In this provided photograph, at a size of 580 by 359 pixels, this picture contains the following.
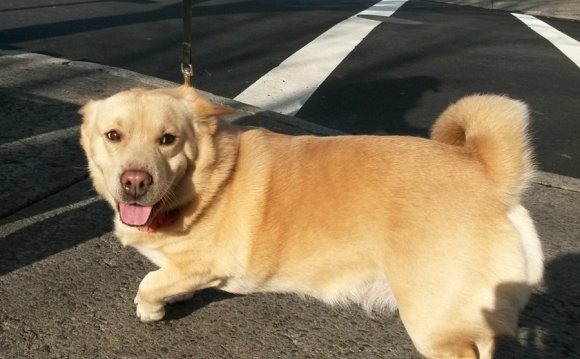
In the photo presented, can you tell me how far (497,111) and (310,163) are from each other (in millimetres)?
839

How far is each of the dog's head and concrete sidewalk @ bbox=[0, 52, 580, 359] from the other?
0.61 meters

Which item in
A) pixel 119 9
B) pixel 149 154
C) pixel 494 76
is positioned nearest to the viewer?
pixel 149 154

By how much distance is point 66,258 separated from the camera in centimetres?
312

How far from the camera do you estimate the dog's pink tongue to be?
2.40 meters

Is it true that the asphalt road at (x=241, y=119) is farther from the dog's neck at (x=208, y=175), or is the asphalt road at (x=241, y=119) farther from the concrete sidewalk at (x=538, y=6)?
the concrete sidewalk at (x=538, y=6)

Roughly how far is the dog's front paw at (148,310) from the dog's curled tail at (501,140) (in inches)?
62.3

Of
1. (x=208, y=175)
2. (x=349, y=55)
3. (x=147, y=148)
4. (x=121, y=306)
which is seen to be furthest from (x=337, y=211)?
(x=349, y=55)

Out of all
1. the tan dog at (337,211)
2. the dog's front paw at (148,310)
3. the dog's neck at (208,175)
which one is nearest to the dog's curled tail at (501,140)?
the tan dog at (337,211)

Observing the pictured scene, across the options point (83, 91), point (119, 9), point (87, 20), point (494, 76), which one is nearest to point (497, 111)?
point (83, 91)

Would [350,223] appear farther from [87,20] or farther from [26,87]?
[87,20]

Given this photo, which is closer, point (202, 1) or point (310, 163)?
point (310, 163)

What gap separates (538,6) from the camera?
14367mm

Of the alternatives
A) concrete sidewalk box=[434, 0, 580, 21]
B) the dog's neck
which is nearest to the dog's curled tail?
the dog's neck

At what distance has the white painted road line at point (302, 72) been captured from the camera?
5.87m
